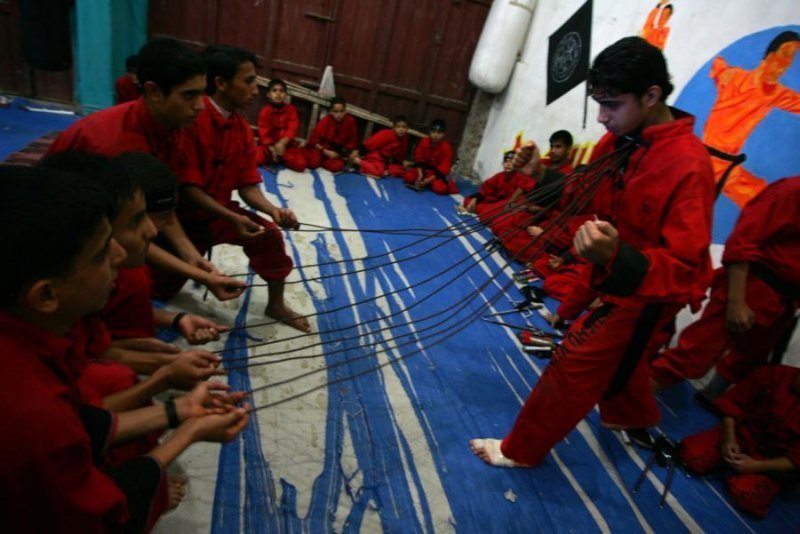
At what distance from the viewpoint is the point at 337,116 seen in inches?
193

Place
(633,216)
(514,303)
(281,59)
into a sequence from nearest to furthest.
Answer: (633,216) < (514,303) < (281,59)

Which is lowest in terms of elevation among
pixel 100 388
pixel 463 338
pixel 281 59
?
pixel 463 338

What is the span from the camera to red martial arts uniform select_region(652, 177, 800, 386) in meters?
1.85

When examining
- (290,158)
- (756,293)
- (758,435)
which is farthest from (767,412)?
→ (290,158)

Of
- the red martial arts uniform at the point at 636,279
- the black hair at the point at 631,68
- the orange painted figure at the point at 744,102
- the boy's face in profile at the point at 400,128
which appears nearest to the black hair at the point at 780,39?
the orange painted figure at the point at 744,102

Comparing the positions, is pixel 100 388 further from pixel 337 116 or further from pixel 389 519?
pixel 337 116

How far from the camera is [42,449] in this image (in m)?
0.68

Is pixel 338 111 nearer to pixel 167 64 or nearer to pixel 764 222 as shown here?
pixel 167 64

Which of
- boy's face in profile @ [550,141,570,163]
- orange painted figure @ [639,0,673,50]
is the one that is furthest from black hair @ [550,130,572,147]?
orange painted figure @ [639,0,673,50]

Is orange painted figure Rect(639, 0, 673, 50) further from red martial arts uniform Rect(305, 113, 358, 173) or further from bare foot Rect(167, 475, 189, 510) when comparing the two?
bare foot Rect(167, 475, 189, 510)

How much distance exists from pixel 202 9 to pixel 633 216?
516 cm

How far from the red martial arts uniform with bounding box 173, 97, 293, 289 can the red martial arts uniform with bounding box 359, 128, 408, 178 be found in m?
2.93

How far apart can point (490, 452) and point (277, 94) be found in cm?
414

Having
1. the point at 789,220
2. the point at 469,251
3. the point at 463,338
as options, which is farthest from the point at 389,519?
the point at 469,251
